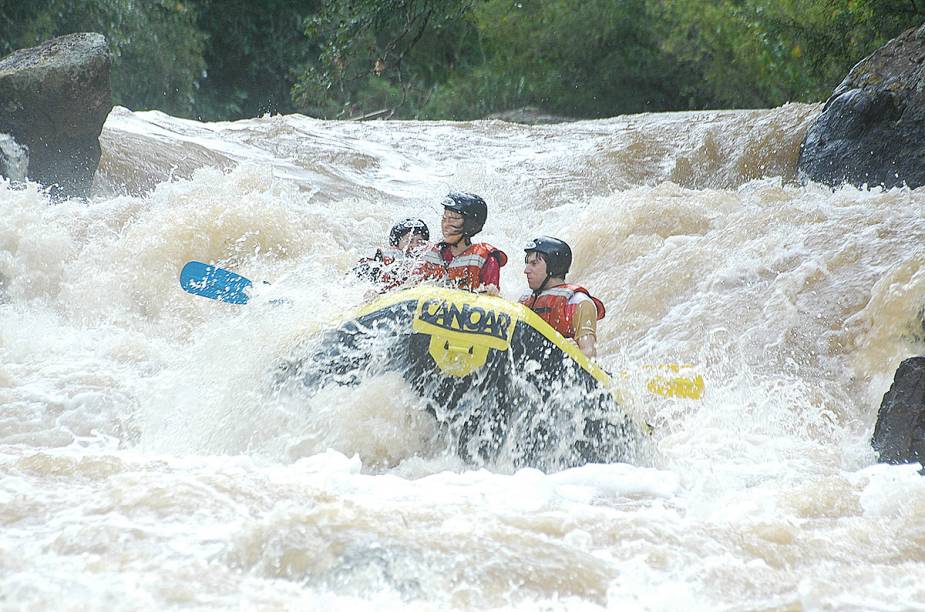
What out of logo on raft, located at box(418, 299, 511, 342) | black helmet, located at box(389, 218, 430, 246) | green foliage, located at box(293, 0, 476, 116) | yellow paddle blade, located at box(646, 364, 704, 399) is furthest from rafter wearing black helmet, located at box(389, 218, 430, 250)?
green foliage, located at box(293, 0, 476, 116)

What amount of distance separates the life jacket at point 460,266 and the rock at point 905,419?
2.01 metres

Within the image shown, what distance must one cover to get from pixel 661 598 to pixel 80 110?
7262 millimetres

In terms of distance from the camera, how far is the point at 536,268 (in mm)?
5258

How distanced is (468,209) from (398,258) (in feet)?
1.56

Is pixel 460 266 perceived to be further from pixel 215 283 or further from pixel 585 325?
pixel 215 283

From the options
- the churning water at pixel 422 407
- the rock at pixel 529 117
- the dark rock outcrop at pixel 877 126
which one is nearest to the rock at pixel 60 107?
the churning water at pixel 422 407

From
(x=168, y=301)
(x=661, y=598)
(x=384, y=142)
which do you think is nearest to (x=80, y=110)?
(x=168, y=301)

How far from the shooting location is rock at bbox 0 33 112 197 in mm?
8711

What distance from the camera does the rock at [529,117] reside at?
17.5 meters

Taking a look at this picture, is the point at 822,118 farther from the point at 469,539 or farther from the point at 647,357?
the point at 469,539

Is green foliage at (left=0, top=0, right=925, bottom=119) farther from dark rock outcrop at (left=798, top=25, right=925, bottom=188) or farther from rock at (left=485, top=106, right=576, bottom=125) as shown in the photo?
dark rock outcrop at (left=798, top=25, right=925, bottom=188)

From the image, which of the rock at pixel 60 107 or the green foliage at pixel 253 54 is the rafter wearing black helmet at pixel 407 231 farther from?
the green foliage at pixel 253 54

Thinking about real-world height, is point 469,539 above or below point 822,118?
below

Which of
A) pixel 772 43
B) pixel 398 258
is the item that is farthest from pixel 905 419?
pixel 772 43
